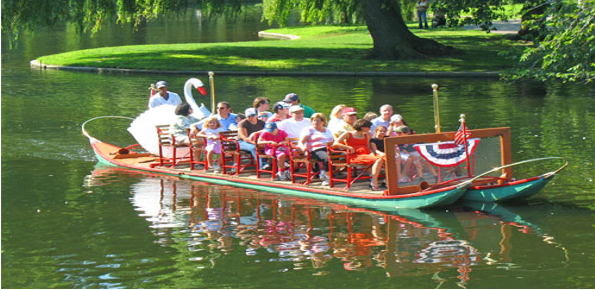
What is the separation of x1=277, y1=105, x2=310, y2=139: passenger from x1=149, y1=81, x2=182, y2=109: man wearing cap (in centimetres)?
407

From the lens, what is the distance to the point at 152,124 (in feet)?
58.9

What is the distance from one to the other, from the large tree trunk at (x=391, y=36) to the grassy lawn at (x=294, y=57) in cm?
71

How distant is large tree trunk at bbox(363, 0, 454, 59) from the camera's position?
34.9 metres

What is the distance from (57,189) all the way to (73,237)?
3375mm

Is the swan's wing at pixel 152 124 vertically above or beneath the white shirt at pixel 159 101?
beneath

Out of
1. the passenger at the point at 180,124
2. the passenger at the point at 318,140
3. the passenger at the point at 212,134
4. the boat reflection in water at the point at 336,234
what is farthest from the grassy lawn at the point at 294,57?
the boat reflection in water at the point at 336,234

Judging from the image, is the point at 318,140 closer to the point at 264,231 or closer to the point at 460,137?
the point at 460,137

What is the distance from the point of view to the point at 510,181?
14.2 meters

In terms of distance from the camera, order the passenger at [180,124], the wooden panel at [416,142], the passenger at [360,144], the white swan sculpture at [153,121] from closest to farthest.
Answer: the wooden panel at [416,142] → the passenger at [360,144] → the passenger at [180,124] → the white swan sculpture at [153,121]

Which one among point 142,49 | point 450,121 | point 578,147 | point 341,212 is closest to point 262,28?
point 142,49

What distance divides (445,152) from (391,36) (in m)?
22.2

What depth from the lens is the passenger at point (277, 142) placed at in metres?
15.2

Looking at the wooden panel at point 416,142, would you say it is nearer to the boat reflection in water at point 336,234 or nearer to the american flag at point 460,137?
the american flag at point 460,137

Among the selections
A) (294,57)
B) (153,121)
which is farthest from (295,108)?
(294,57)
